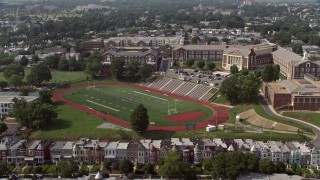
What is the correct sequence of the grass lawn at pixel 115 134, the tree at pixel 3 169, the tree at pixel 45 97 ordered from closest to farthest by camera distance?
the tree at pixel 3 169
the grass lawn at pixel 115 134
the tree at pixel 45 97

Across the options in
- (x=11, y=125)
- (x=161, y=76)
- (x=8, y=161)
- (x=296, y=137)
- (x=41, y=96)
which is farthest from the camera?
(x=161, y=76)

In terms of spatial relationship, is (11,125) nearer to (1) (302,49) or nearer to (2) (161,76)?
(2) (161,76)

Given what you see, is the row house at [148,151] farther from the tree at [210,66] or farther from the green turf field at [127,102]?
the tree at [210,66]

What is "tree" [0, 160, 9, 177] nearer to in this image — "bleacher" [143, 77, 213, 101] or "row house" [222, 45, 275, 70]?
"bleacher" [143, 77, 213, 101]

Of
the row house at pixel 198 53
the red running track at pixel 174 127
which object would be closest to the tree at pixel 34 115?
the red running track at pixel 174 127

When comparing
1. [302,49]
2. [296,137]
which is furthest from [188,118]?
[302,49]

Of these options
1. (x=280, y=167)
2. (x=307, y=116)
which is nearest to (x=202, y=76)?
(x=307, y=116)

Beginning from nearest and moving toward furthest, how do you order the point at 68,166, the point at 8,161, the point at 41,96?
the point at 68,166, the point at 8,161, the point at 41,96
